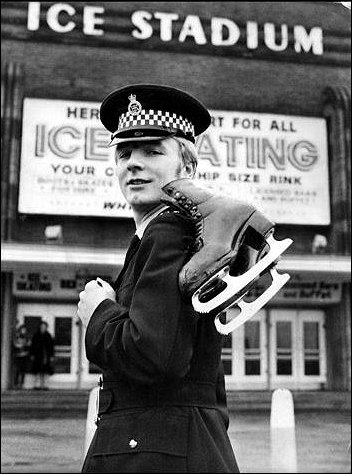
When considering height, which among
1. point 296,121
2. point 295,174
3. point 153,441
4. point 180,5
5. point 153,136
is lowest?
point 153,441

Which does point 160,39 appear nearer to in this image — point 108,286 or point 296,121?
point 296,121

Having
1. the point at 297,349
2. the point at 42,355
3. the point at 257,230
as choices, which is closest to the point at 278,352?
the point at 297,349

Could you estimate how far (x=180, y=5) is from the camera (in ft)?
55.7

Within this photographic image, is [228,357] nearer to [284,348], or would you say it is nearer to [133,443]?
[284,348]

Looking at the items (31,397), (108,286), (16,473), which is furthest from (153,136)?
(31,397)

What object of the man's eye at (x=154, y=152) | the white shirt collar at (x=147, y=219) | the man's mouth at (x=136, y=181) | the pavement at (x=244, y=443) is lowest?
the pavement at (x=244, y=443)

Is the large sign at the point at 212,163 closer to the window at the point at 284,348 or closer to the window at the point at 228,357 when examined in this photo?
the window at the point at 284,348

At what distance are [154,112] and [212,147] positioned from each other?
47.6ft

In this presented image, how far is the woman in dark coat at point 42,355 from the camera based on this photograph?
15188 mm

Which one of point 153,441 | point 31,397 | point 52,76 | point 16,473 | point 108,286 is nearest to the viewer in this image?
point 153,441

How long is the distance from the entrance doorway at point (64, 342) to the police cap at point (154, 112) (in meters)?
13.9

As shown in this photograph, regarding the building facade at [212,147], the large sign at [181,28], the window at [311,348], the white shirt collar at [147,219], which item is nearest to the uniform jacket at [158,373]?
the white shirt collar at [147,219]

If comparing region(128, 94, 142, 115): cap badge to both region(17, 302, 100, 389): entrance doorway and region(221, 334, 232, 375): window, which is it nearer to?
region(17, 302, 100, 389): entrance doorway

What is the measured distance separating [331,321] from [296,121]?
5083mm
